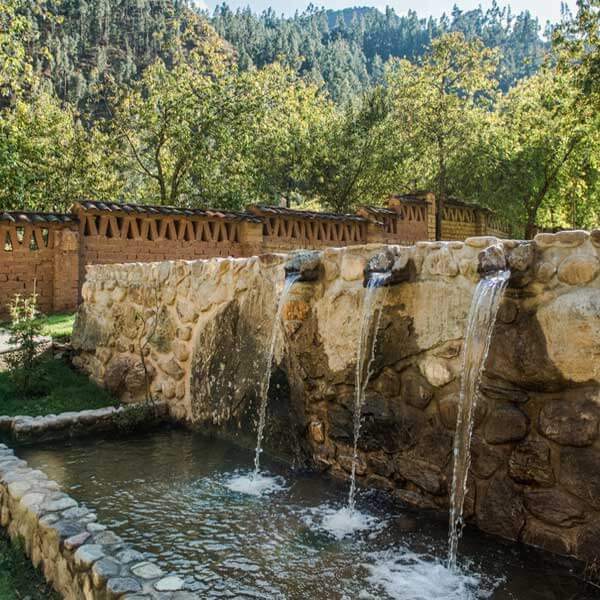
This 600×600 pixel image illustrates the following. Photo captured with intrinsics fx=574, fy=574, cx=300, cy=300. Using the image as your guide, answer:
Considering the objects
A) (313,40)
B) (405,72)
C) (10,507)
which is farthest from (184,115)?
(313,40)

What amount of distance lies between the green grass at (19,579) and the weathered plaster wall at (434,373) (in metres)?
2.23

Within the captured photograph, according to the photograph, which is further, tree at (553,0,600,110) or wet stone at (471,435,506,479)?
tree at (553,0,600,110)

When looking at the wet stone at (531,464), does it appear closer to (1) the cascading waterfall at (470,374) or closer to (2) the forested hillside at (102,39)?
(1) the cascading waterfall at (470,374)

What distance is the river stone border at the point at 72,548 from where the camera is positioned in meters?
2.51

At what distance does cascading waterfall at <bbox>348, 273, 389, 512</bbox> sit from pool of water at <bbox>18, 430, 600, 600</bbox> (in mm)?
322

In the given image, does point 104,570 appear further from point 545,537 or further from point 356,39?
point 356,39

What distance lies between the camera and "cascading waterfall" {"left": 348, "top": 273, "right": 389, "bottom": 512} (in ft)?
13.5

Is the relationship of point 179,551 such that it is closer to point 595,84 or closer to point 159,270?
point 159,270

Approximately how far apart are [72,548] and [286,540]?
1291 mm

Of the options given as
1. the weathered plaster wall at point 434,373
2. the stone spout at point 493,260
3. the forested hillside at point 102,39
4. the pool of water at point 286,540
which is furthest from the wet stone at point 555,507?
the forested hillside at point 102,39

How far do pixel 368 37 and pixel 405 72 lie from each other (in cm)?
11857

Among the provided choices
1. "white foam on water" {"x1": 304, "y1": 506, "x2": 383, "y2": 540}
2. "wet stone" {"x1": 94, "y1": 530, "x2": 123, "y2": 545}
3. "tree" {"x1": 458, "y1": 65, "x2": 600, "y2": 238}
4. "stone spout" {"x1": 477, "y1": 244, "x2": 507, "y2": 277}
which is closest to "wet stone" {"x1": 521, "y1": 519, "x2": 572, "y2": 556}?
"white foam on water" {"x1": 304, "y1": 506, "x2": 383, "y2": 540}

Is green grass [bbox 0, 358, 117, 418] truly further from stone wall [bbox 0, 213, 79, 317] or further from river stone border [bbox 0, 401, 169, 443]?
stone wall [bbox 0, 213, 79, 317]

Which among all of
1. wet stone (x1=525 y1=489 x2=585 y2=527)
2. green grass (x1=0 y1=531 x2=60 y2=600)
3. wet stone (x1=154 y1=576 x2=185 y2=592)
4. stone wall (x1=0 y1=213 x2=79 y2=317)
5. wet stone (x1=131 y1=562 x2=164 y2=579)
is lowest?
green grass (x1=0 y1=531 x2=60 y2=600)
